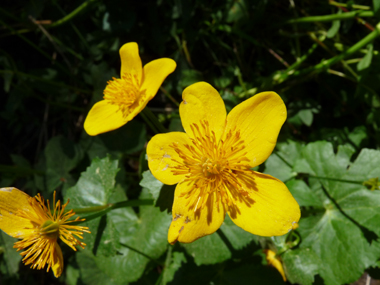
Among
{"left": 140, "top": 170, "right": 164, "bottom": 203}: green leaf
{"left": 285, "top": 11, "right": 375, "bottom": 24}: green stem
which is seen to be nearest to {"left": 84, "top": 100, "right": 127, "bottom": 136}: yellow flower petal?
{"left": 140, "top": 170, "right": 164, "bottom": 203}: green leaf

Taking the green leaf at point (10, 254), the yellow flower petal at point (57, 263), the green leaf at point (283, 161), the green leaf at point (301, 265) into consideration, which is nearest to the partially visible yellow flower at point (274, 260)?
the green leaf at point (301, 265)

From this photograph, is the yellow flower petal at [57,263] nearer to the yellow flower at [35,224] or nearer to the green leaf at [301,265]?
the yellow flower at [35,224]

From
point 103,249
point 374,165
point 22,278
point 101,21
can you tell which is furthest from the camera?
point 22,278

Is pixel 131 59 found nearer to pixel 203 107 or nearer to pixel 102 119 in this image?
→ pixel 102 119

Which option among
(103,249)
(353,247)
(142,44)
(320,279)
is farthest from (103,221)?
(142,44)

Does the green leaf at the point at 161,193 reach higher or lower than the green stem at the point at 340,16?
lower

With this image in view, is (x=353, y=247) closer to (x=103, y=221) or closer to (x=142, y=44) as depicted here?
(x=103, y=221)
